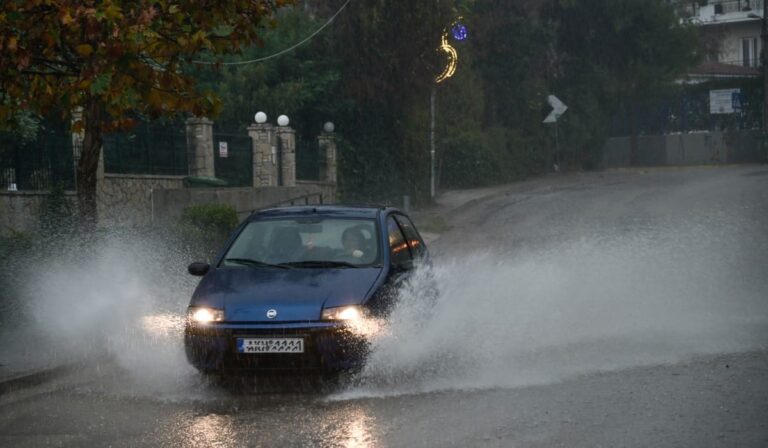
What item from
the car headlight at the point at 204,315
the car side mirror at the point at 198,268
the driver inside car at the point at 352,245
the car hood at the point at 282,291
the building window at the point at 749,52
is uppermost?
the building window at the point at 749,52

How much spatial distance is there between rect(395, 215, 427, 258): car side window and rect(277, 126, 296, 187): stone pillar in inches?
727

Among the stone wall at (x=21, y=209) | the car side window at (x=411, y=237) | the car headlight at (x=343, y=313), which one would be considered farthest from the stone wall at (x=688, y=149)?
the car headlight at (x=343, y=313)

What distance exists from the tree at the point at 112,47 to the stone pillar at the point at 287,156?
17542 mm

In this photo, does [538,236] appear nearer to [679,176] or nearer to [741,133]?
[679,176]

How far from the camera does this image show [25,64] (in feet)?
33.0

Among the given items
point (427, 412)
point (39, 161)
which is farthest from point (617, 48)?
point (427, 412)

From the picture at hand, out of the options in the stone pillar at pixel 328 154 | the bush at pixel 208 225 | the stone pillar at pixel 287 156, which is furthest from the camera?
the stone pillar at pixel 328 154

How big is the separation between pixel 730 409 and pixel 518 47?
39.4 meters

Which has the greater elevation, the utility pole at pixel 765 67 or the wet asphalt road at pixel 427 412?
the utility pole at pixel 765 67

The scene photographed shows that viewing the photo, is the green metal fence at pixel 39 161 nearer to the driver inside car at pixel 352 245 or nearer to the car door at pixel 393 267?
the car door at pixel 393 267

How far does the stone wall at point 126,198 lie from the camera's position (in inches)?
834

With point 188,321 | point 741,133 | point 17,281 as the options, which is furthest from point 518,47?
point 188,321

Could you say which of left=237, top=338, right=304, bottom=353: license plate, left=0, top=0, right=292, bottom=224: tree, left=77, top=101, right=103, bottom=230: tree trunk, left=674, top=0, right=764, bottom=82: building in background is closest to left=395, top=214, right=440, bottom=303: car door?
left=237, top=338, right=304, bottom=353: license plate

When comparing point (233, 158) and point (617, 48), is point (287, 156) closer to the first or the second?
point (233, 158)
